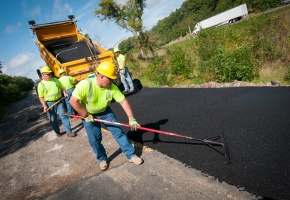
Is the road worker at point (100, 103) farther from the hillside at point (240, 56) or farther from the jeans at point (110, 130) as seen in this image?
the hillside at point (240, 56)

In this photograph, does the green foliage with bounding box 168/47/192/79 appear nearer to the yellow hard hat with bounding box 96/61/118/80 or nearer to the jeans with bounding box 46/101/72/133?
the jeans with bounding box 46/101/72/133

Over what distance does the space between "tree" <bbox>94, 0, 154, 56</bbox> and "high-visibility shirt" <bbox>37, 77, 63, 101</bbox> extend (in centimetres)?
2056

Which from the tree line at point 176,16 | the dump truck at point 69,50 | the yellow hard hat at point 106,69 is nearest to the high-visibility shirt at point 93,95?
the yellow hard hat at point 106,69

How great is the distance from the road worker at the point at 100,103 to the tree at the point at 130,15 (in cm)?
2268

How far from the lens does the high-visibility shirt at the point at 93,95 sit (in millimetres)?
2990

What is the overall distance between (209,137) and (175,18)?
3637 inches

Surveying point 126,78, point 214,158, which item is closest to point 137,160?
point 214,158

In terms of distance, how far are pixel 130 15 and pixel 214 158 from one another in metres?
26.5

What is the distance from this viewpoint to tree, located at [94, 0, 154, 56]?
25917mm

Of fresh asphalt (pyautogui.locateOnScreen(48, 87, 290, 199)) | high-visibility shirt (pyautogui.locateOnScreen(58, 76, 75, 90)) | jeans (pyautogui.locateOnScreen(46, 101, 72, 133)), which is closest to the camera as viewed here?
fresh asphalt (pyautogui.locateOnScreen(48, 87, 290, 199))

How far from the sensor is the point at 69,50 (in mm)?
8695

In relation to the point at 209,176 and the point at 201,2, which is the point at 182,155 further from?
the point at 201,2

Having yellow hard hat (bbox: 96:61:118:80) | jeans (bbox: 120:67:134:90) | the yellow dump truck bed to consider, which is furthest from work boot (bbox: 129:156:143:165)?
jeans (bbox: 120:67:134:90)

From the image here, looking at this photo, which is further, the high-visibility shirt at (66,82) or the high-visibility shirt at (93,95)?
the high-visibility shirt at (66,82)
